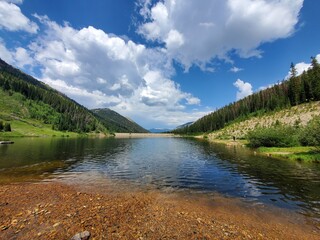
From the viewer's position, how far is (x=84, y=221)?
1303cm

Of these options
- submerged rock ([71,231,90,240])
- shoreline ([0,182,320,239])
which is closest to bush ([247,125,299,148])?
shoreline ([0,182,320,239])

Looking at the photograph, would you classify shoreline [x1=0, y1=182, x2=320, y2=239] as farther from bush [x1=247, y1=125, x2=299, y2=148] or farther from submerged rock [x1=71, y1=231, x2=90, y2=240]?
bush [x1=247, y1=125, x2=299, y2=148]

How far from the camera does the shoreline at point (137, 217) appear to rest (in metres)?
11.9

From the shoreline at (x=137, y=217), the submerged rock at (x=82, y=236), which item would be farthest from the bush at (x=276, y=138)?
the submerged rock at (x=82, y=236)

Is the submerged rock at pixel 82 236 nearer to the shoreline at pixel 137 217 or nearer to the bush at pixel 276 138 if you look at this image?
the shoreline at pixel 137 217

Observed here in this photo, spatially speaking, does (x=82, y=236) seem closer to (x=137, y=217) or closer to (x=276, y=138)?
(x=137, y=217)

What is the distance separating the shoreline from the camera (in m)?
11.9

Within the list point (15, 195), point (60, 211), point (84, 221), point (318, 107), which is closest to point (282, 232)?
point (84, 221)

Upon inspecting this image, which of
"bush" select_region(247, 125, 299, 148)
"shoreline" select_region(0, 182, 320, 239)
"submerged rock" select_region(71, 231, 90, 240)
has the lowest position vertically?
"shoreline" select_region(0, 182, 320, 239)

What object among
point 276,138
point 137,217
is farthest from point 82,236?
point 276,138

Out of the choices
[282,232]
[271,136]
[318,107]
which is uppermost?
[318,107]

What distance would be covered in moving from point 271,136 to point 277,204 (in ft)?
176

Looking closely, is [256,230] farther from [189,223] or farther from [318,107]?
[318,107]

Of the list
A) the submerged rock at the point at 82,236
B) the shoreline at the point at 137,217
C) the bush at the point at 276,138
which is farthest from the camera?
the bush at the point at 276,138
